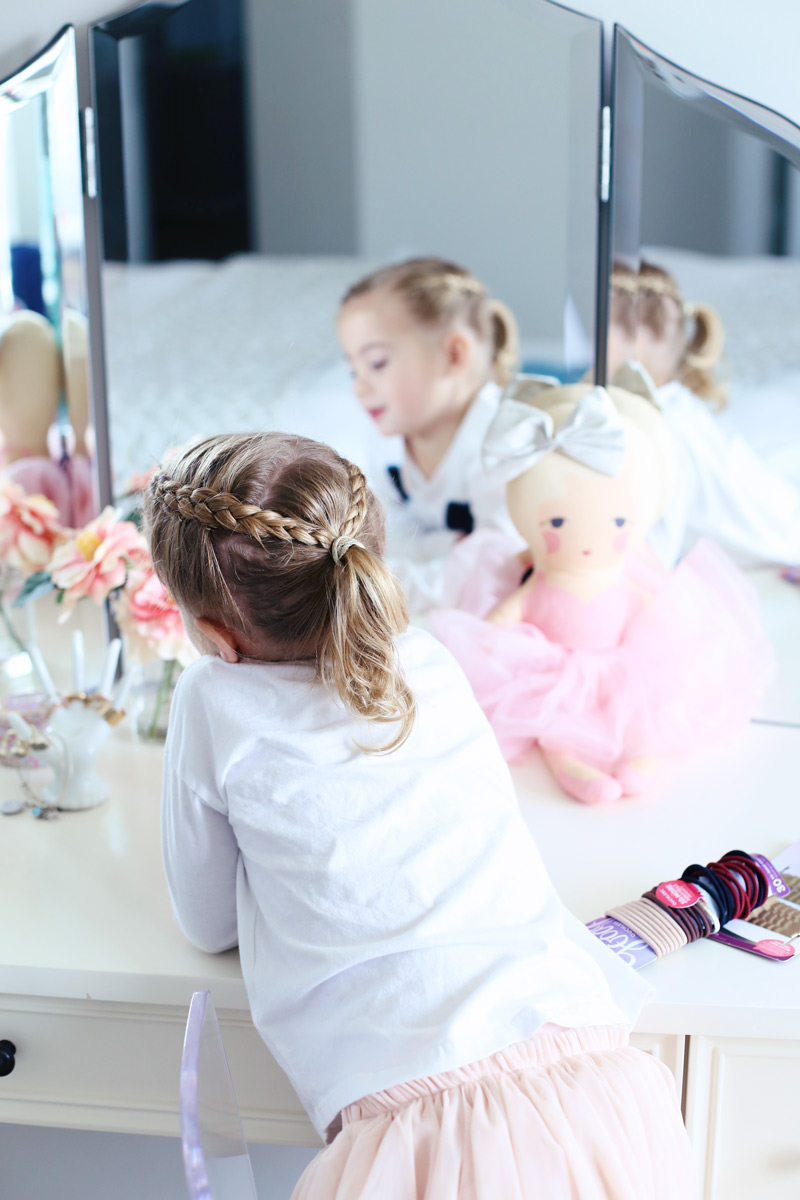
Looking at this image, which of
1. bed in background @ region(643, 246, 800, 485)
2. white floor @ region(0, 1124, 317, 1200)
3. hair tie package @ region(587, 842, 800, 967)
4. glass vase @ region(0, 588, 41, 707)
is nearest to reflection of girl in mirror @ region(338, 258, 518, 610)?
bed in background @ region(643, 246, 800, 485)

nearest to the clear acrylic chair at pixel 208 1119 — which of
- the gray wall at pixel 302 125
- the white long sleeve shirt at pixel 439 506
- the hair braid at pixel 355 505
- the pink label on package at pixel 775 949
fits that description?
the hair braid at pixel 355 505

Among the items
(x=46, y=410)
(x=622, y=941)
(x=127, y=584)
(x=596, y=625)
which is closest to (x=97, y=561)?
(x=127, y=584)

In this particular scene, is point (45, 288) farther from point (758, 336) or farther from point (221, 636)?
point (758, 336)

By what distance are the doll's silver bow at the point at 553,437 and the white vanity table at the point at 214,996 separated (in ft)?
1.24

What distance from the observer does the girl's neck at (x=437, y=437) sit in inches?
54.7

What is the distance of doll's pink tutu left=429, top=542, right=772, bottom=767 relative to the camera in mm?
1088

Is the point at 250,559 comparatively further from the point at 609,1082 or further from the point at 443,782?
the point at 609,1082

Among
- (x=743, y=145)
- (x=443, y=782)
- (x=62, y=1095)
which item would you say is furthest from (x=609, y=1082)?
(x=743, y=145)

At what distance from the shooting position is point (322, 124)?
4.39 ft

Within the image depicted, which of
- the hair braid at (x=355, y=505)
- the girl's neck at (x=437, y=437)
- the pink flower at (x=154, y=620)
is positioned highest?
the hair braid at (x=355, y=505)

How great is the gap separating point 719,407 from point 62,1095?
969 millimetres

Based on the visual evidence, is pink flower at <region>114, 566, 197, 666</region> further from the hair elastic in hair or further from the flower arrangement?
the hair elastic in hair

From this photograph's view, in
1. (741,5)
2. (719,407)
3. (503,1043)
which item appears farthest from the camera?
(719,407)

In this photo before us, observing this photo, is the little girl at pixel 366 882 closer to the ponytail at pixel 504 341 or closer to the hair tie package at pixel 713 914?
the hair tie package at pixel 713 914
